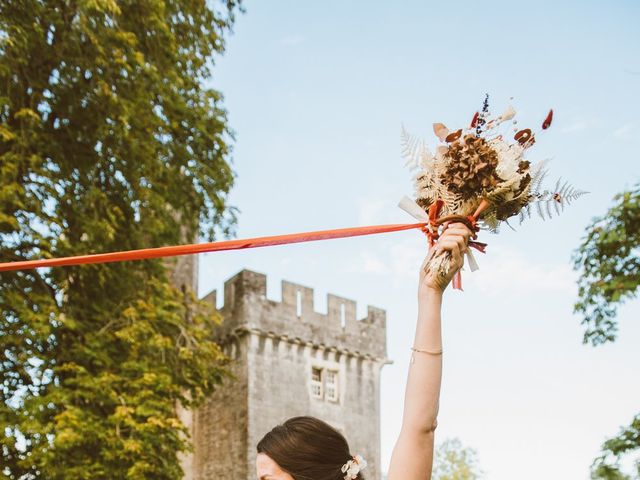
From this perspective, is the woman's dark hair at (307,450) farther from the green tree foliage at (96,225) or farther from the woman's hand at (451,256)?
the green tree foliage at (96,225)

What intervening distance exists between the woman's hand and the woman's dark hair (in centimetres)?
71

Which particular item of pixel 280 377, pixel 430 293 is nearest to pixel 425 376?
pixel 430 293

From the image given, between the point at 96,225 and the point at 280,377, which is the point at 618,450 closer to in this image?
the point at 96,225

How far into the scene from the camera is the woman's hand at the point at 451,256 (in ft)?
6.93

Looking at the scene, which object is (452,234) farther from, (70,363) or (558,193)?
(70,363)

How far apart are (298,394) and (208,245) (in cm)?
2519

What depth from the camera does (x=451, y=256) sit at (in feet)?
7.04

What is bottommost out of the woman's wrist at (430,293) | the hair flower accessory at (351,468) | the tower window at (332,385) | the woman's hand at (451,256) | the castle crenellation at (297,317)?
the hair flower accessory at (351,468)

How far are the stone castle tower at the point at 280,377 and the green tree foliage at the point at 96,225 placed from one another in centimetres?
1231

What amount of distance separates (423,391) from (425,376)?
3cm

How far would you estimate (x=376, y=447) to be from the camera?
28.6m

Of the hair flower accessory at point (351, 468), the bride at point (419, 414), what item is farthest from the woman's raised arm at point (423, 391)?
the hair flower accessory at point (351, 468)

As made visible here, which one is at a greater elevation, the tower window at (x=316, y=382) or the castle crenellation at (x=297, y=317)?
the castle crenellation at (x=297, y=317)

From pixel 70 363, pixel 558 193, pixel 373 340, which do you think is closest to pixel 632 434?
pixel 70 363
